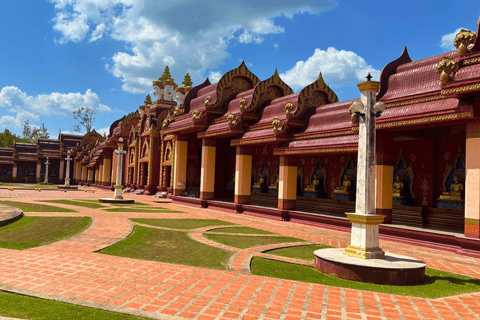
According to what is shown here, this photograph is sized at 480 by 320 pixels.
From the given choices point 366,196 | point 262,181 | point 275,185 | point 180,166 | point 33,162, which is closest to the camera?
point 366,196

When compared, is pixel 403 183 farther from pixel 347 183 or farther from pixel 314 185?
pixel 314 185

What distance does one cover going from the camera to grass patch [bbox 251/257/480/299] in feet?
20.5

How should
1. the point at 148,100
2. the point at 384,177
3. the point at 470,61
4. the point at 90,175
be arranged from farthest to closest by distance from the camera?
the point at 90,175
the point at 148,100
the point at 384,177
the point at 470,61

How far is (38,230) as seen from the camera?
10.1 meters

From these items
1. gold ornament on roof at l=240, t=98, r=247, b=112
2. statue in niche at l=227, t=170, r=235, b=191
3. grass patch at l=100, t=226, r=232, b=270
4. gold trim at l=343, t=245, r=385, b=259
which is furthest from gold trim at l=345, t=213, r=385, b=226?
statue in niche at l=227, t=170, r=235, b=191

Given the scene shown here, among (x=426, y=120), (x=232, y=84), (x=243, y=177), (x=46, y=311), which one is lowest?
(x=46, y=311)

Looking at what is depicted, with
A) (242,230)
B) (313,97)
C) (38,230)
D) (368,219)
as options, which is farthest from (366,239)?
(313,97)

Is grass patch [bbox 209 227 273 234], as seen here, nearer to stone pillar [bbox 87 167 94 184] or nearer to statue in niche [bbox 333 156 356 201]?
statue in niche [bbox 333 156 356 201]

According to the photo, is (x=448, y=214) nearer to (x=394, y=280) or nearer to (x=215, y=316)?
(x=394, y=280)

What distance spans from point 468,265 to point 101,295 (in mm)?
7777

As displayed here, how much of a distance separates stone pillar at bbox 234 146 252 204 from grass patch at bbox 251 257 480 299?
36.6ft

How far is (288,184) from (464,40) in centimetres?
830

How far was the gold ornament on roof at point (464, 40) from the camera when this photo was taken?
10.3 meters

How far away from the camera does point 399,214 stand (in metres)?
13.7
